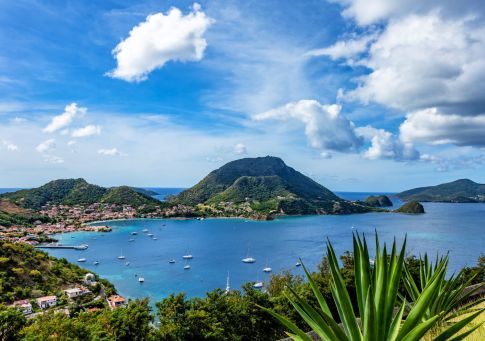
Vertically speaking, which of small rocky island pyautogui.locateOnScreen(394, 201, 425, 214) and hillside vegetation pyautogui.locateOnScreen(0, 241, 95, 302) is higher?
small rocky island pyautogui.locateOnScreen(394, 201, 425, 214)

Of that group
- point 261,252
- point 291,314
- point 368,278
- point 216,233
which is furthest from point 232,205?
point 368,278

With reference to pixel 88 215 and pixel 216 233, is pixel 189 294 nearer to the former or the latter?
pixel 216 233

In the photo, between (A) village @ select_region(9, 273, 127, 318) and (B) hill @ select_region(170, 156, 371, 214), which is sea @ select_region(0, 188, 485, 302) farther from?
(B) hill @ select_region(170, 156, 371, 214)

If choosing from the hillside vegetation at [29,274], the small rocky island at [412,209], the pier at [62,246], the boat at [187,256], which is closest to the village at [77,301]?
the hillside vegetation at [29,274]

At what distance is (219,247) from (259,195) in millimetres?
76650

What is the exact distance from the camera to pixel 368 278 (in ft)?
9.59

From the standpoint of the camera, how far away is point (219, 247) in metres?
69.0

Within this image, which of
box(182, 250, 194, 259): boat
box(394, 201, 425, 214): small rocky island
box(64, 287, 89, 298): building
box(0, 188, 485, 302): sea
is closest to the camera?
box(64, 287, 89, 298): building

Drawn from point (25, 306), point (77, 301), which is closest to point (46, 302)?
point (25, 306)

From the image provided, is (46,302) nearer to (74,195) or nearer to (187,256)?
(187,256)

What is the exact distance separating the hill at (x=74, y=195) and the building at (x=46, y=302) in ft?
309

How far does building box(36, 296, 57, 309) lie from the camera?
92.7 ft

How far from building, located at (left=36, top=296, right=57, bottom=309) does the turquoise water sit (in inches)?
442

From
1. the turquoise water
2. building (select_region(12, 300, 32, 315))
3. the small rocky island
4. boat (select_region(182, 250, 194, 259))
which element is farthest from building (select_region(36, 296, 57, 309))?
the small rocky island
